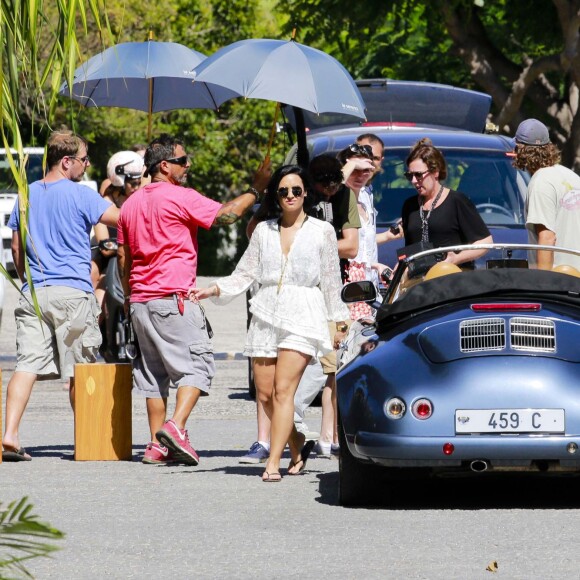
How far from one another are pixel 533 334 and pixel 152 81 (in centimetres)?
580

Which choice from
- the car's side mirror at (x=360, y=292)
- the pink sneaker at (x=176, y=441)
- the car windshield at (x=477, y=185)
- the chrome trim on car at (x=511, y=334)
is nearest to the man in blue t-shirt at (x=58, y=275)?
the pink sneaker at (x=176, y=441)

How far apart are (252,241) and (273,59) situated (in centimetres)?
194

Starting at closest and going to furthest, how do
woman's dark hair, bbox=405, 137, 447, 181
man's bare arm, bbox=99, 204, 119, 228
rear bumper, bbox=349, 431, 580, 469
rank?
rear bumper, bbox=349, 431, 580, 469, man's bare arm, bbox=99, 204, 119, 228, woman's dark hair, bbox=405, 137, 447, 181

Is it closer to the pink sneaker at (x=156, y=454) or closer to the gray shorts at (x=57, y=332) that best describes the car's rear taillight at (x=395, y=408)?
the pink sneaker at (x=156, y=454)

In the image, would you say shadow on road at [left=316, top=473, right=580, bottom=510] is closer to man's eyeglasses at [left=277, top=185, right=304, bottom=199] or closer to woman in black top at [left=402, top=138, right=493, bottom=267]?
man's eyeglasses at [left=277, top=185, right=304, bottom=199]

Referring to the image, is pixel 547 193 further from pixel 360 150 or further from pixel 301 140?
pixel 301 140

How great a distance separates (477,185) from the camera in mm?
13758

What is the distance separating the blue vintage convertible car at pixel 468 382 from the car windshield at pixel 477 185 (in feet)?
18.0

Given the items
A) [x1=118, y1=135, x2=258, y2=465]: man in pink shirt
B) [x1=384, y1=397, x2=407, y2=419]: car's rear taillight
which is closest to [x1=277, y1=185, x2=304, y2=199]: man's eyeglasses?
[x1=118, y1=135, x2=258, y2=465]: man in pink shirt

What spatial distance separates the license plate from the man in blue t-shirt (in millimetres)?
3358

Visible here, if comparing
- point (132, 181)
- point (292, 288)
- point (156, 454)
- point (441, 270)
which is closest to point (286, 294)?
point (292, 288)

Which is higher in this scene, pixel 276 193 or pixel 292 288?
pixel 276 193

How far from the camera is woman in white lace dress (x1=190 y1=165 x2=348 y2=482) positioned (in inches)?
347

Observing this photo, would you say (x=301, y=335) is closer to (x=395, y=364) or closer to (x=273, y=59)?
(x=395, y=364)
